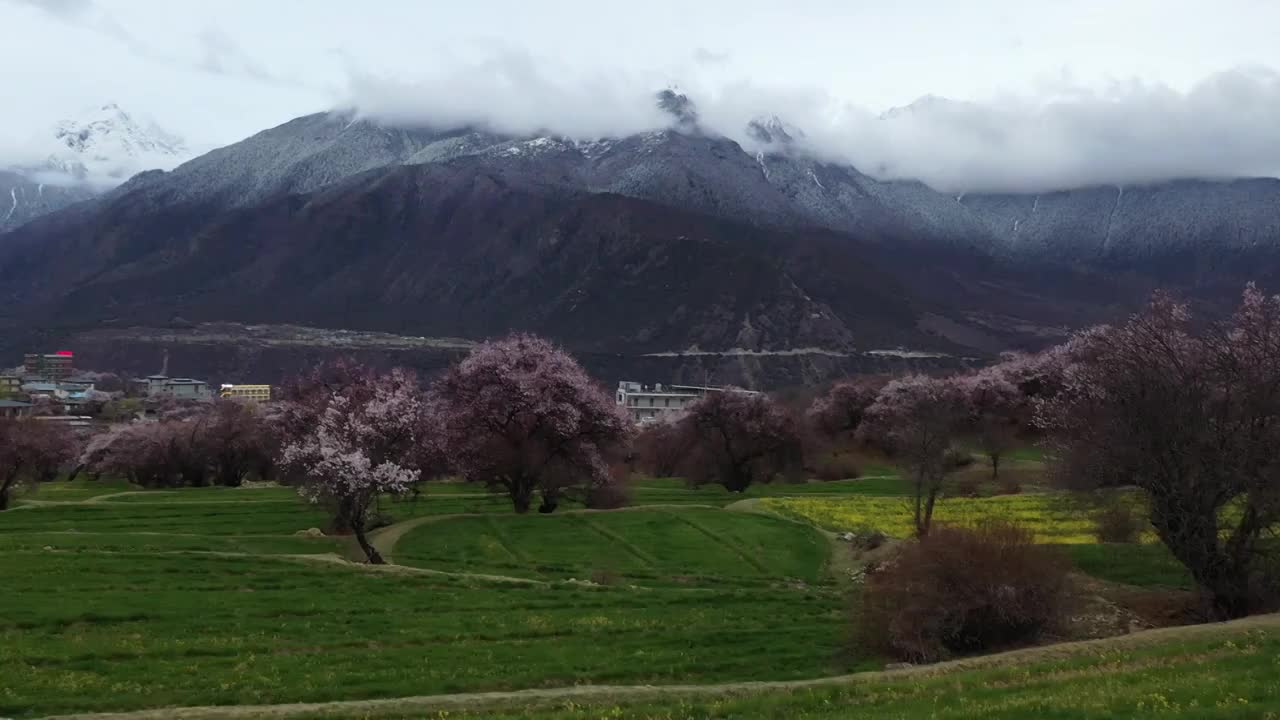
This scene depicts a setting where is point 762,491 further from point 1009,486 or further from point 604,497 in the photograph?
point 604,497

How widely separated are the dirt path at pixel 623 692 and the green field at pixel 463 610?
74cm

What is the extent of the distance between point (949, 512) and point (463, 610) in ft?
112

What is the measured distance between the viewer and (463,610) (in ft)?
101

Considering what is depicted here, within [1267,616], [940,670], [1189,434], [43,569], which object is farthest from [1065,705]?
[43,569]

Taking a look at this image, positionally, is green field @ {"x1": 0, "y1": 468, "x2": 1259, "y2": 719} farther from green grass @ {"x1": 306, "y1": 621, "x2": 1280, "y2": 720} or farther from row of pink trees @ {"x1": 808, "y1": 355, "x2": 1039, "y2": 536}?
row of pink trees @ {"x1": 808, "y1": 355, "x2": 1039, "y2": 536}

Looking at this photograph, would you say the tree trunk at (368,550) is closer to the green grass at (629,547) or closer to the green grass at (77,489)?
the green grass at (629,547)

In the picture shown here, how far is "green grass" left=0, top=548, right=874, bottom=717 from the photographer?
2161 cm

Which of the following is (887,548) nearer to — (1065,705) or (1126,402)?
(1126,402)

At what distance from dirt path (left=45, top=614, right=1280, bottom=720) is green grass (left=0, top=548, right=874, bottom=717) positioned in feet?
2.79

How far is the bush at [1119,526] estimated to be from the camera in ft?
133

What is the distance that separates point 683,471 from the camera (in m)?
89.7

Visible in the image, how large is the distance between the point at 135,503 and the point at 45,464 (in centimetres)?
2066

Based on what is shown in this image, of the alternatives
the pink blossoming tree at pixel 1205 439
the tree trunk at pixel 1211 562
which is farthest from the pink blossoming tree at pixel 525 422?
the tree trunk at pixel 1211 562

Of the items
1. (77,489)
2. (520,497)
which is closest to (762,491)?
(520,497)
